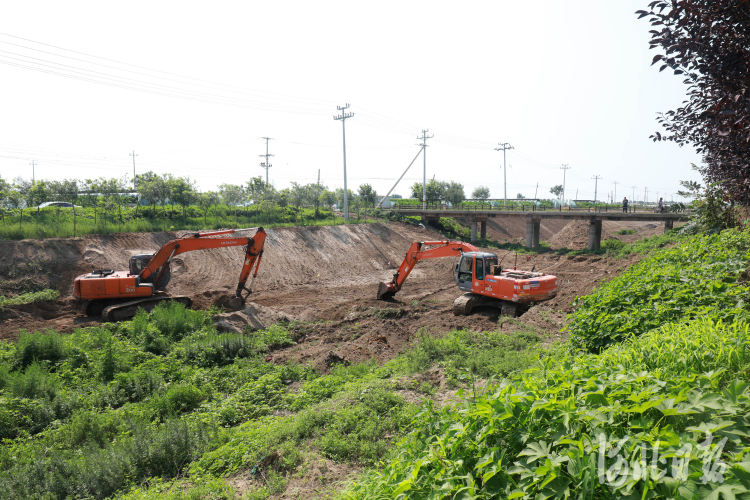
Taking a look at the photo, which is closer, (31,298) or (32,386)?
(32,386)

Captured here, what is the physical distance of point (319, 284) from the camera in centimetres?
2778

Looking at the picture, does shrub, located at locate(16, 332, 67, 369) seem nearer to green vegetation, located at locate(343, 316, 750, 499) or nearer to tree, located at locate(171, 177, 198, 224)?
green vegetation, located at locate(343, 316, 750, 499)

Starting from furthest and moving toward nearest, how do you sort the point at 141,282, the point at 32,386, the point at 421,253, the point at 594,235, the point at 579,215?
the point at 579,215, the point at 594,235, the point at 421,253, the point at 141,282, the point at 32,386

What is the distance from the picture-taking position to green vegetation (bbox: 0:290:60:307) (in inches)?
728

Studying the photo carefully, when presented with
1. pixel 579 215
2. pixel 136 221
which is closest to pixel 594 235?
pixel 579 215

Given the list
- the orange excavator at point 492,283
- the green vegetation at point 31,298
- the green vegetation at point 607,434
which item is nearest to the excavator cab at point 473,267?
the orange excavator at point 492,283

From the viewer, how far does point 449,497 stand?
9.25 ft

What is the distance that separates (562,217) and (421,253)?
89.5 feet

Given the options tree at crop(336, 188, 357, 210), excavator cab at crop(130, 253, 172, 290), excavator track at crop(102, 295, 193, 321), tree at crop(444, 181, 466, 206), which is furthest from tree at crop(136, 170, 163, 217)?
tree at crop(444, 181, 466, 206)

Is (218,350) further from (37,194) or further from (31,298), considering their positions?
(37,194)

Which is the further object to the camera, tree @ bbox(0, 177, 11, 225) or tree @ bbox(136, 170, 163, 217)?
tree @ bbox(136, 170, 163, 217)

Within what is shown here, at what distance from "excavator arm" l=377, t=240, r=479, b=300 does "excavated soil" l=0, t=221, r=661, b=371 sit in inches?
29.8

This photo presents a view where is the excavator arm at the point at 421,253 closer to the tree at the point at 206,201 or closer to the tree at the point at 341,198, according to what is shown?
the tree at the point at 206,201

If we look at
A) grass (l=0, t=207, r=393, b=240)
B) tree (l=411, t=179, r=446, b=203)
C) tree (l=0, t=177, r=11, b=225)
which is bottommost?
grass (l=0, t=207, r=393, b=240)
